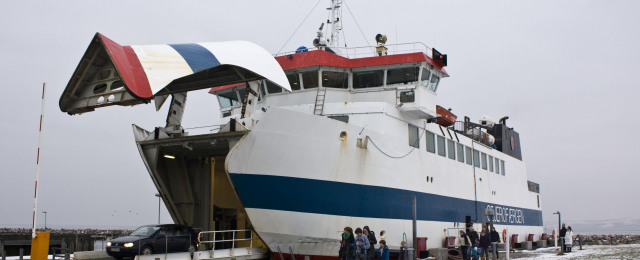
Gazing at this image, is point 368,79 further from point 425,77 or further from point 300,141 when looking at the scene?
point 300,141

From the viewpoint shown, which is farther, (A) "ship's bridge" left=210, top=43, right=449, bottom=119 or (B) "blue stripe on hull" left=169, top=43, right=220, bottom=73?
(A) "ship's bridge" left=210, top=43, right=449, bottom=119

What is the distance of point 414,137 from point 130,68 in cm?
1062

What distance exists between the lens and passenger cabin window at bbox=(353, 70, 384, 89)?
1827cm

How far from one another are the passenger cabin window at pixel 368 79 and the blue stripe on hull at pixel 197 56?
7.01 m

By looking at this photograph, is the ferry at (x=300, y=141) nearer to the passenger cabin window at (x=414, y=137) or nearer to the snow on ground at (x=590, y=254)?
the passenger cabin window at (x=414, y=137)

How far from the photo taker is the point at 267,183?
13875 millimetres

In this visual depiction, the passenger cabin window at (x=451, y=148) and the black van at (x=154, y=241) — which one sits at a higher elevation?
the passenger cabin window at (x=451, y=148)

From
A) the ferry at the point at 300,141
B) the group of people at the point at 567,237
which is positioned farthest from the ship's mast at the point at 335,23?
the group of people at the point at 567,237

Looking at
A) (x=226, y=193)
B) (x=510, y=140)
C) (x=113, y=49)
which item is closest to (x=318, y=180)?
(x=226, y=193)

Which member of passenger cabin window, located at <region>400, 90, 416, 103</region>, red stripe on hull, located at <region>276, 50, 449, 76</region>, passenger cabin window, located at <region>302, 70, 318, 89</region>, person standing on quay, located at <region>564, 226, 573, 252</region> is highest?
red stripe on hull, located at <region>276, 50, 449, 76</region>

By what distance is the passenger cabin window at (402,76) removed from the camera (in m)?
18.3

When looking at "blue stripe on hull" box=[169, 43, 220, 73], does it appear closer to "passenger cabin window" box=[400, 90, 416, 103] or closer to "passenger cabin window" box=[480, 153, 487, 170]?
"passenger cabin window" box=[400, 90, 416, 103]

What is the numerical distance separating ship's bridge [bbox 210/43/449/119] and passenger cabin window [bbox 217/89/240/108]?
743 millimetres

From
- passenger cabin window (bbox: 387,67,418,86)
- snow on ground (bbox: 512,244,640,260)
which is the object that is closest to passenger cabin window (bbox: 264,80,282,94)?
passenger cabin window (bbox: 387,67,418,86)
